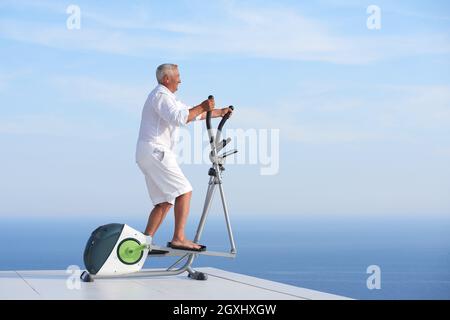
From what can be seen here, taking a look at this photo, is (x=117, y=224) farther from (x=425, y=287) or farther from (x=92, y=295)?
(x=425, y=287)

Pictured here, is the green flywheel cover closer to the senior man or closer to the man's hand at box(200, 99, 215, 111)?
the senior man

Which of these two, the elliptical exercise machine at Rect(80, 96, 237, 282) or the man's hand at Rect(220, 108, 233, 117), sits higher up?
the man's hand at Rect(220, 108, 233, 117)

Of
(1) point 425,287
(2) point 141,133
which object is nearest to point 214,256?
(2) point 141,133

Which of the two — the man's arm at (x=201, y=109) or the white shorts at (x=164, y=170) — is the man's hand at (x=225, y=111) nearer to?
the man's arm at (x=201, y=109)

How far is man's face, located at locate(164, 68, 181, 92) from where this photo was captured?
4.80 m

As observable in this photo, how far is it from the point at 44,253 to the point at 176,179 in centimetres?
7176

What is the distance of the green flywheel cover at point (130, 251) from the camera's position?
186 inches

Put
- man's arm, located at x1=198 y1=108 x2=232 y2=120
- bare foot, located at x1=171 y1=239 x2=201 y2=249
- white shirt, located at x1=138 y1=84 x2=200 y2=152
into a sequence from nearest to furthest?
1. white shirt, located at x1=138 y1=84 x2=200 y2=152
2. bare foot, located at x1=171 y1=239 x2=201 y2=249
3. man's arm, located at x1=198 y1=108 x2=232 y2=120

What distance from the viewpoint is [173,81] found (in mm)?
4812

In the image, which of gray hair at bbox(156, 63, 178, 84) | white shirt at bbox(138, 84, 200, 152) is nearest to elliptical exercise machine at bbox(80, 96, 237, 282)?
white shirt at bbox(138, 84, 200, 152)

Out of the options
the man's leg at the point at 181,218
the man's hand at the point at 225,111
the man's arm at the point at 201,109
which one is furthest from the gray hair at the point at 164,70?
the man's leg at the point at 181,218

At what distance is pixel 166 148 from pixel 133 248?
71 centimetres

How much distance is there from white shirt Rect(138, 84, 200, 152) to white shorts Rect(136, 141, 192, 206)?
7 centimetres

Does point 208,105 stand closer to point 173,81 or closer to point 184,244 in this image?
point 173,81
